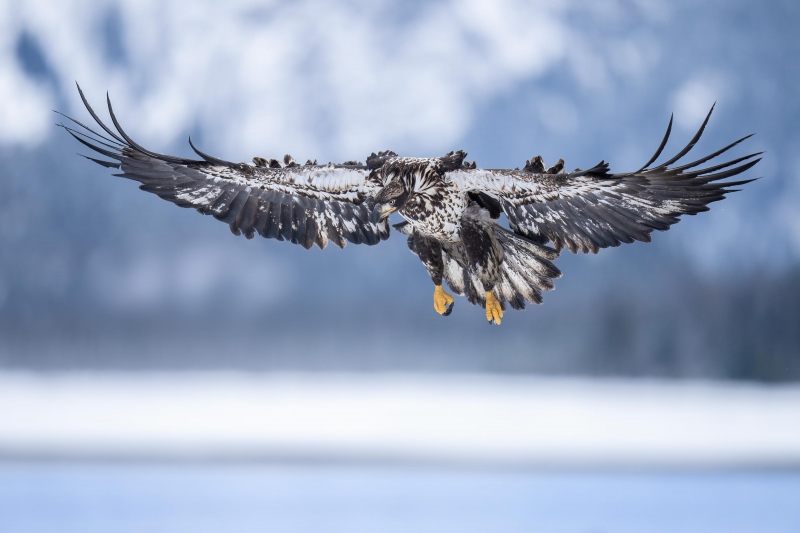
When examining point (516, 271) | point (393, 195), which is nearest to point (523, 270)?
point (516, 271)

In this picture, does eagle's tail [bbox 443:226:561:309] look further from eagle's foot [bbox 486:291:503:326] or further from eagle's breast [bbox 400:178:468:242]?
eagle's breast [bbox 400:178:468:242]

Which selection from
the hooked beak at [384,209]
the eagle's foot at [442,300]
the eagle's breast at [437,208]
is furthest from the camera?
the eagle's foot at [442,300]

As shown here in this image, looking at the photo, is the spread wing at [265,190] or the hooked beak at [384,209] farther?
the spread wing at [265,190]

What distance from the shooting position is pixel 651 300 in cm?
934

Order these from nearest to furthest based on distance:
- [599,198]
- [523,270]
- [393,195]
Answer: [393,195], [599,198], [523,270]

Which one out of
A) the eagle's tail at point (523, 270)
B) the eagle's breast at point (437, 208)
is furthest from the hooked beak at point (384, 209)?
the eagle's tail at point (523, 270)

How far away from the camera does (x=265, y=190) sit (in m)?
4.63

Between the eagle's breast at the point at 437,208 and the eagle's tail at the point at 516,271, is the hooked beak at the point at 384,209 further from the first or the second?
the eagle's tail at the point at 516,271

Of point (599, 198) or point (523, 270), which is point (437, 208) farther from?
point (599, 198)

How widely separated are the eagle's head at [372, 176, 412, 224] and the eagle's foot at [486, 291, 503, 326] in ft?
2.36

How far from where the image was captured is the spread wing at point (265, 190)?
4.45 m

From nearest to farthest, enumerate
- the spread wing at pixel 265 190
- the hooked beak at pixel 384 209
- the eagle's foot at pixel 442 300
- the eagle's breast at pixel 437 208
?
1. the hooked beak at pixel 384 209
2. the eagle's breast at pixel 437 208
3. the spread wing at pixel 265 190
4. the eagle's foot at pixel 442 300

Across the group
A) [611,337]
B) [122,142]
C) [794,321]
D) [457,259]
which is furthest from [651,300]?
[122,142]

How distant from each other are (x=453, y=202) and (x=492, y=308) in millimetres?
599
